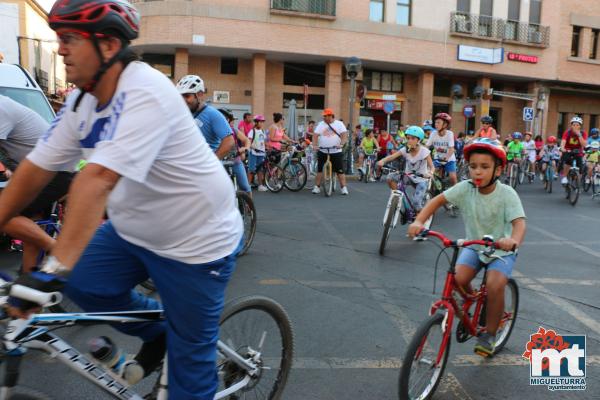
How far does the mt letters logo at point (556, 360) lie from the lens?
339 centimetres

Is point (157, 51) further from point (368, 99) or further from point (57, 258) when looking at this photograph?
point (57, 258)

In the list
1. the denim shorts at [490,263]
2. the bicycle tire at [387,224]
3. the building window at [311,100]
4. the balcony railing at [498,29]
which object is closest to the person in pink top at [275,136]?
the bicycle tire at [387,224]

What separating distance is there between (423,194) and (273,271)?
3125mm

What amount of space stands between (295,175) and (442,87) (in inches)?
856

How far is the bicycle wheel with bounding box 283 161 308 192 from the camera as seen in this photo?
1352 centimetres

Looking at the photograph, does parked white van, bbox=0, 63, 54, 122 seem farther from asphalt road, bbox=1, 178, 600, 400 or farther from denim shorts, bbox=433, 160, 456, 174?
denim shorts, bbox=433, 160, 456, 174

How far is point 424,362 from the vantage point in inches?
116

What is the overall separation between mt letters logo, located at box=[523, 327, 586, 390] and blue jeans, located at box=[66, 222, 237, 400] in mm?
2241

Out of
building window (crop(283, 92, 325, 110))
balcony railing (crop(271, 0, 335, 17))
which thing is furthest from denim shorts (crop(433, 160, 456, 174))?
building window (crop(283, 92, 325, 110))

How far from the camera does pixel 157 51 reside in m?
27.1

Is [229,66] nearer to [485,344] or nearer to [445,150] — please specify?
[445,150]

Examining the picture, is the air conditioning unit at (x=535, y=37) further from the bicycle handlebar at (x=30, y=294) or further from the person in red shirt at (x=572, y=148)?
the bicycle handlebar at (x=30, y=294)

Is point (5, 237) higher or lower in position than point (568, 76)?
lower

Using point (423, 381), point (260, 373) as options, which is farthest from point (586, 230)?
point (260, 373)
